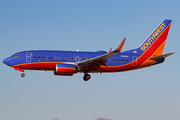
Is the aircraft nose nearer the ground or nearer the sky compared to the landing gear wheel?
nearer the sky

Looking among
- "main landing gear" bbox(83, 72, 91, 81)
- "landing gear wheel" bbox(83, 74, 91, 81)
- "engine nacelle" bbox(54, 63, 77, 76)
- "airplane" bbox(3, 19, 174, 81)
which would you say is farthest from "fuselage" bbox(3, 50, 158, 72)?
"engine nacelle" bbox(54, 63, 77, 76)

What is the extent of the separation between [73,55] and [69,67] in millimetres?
2722

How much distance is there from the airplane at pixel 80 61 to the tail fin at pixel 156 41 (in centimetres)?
44

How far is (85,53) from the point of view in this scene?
50.1m

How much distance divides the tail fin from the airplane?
44cm

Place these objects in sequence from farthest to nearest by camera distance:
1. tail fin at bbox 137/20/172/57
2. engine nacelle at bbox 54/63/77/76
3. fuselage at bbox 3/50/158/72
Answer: tail fin at bbox 137/20/172/57 < fuselage at bbox 3/50/158/72 < engine nacelle at bbox 54/63/77/76

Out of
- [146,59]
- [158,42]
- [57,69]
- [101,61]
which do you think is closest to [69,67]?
[57,69]

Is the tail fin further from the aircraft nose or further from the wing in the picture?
the aircraft nose

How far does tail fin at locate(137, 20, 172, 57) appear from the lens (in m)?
53.8

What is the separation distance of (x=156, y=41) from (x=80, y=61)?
14761 millimetres

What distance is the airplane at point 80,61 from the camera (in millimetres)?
47375

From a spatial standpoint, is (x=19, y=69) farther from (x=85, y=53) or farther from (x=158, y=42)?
(x=158, y=42)

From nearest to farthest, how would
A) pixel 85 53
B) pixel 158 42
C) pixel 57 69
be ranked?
pixel 57 69, pixel 85 53, pixel 158 42

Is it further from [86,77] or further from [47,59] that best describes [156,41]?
[47,59]
